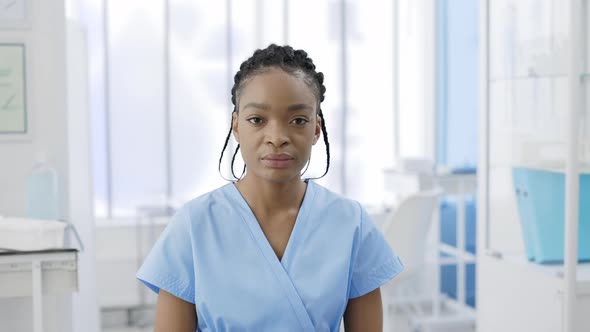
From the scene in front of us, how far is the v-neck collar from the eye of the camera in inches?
42.0

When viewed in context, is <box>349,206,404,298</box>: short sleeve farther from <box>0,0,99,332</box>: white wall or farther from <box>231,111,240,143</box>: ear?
<box>0,0,99,332</box>: white wall

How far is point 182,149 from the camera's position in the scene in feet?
13.3

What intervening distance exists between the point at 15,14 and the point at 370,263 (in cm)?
172

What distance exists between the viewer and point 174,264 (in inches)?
41.9

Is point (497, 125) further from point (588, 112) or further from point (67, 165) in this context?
point (67, 165)

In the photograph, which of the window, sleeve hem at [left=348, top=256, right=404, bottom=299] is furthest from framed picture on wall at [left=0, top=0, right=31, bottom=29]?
sleeve hem at [left=348, top=256, right=404, bottom=299]

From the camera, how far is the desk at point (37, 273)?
78.7 inches

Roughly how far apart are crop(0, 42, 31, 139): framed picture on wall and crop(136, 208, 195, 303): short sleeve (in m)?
1.50

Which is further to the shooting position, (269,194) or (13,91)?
(13,91)

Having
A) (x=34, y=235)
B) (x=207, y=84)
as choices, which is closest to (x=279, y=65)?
(x=34, y=235)

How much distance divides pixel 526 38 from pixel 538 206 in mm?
534

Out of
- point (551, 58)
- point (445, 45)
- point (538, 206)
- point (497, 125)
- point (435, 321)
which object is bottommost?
point (435, 321)

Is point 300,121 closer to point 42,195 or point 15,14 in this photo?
point 42,195

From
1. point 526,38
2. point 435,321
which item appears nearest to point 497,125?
point 526,38
